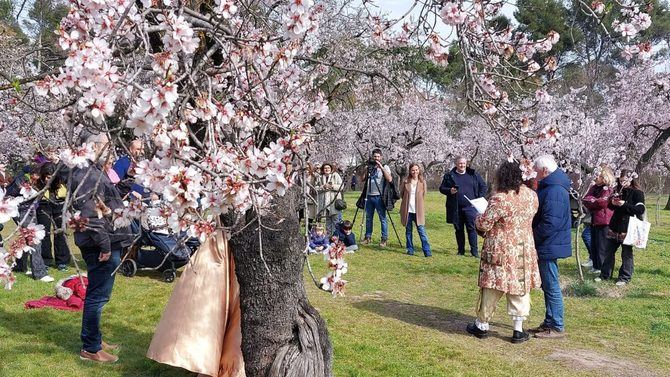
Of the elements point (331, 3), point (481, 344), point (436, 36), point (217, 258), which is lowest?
point (481, 344)

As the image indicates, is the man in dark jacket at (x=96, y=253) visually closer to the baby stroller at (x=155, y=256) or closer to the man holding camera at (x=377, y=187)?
the baby stroller at (x=155, y=256)

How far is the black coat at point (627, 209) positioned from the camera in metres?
7.92

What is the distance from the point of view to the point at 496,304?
5.63m

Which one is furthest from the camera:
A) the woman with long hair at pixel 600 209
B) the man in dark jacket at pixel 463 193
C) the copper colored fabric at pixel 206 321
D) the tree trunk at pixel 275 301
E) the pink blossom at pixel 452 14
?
the man in dark jacket at pixel 463 193

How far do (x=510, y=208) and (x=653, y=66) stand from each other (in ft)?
53.3

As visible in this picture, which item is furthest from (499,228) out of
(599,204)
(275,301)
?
(599,204)

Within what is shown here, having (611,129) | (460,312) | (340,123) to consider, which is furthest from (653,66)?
(460,312)

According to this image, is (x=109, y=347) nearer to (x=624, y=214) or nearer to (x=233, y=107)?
(x=233, y=107)

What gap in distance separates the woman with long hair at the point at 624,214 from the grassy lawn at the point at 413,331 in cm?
29

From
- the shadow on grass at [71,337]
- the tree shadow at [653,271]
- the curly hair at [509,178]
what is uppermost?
the curly hair at [509,178]

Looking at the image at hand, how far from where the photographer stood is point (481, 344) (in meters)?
5.52

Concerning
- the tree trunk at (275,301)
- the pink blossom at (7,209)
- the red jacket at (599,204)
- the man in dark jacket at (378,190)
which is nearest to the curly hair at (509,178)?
the tree trunk at (275,301)

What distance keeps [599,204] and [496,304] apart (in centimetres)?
364

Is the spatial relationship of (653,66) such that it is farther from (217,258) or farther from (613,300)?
(217,258)
